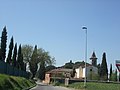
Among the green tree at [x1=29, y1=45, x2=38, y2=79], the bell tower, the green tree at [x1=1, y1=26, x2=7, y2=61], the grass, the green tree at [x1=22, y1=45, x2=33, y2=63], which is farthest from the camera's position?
the bell tower

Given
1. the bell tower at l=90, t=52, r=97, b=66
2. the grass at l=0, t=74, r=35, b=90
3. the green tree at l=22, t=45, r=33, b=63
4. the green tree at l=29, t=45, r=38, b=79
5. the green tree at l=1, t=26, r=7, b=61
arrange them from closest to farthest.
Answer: the grass at l=0, t=74, r=35, b=90 → the green tree at l=1, t=26, r=7, b=61 → the green tree at l=29, t=45, r=38, b=79 → the green tree at l=22, t=45, r=33, b=63 → the bell tower at l=90, t=52, r=97, b=66

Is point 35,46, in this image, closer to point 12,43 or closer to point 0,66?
point 12,43

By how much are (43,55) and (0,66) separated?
89955 mm

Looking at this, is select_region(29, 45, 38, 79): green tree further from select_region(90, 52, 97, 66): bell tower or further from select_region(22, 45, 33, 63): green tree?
select_region(90, 52, 97, 66): bell tower

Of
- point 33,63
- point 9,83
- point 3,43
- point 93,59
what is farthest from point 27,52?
point 9,83

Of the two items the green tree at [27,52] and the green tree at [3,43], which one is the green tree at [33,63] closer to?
the green tree at [27,52]

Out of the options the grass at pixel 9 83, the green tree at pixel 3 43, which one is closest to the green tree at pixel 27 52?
the green tree at pixel 3 43

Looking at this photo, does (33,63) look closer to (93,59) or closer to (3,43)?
(3,43)

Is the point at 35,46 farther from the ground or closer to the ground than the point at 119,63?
farther from the ground

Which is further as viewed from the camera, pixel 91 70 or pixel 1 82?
pixel 91 70

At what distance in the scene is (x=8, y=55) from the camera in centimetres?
9119

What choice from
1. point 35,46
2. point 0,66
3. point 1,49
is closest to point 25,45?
point 35,46

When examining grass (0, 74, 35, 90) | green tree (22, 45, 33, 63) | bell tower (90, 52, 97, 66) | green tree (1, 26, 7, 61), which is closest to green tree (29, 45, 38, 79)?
green tree (22, 45, 33, 63)

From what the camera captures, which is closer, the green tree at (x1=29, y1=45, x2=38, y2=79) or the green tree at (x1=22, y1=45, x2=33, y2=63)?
the green tree at (x1=29, y1=45, x2=38, y2=79)
